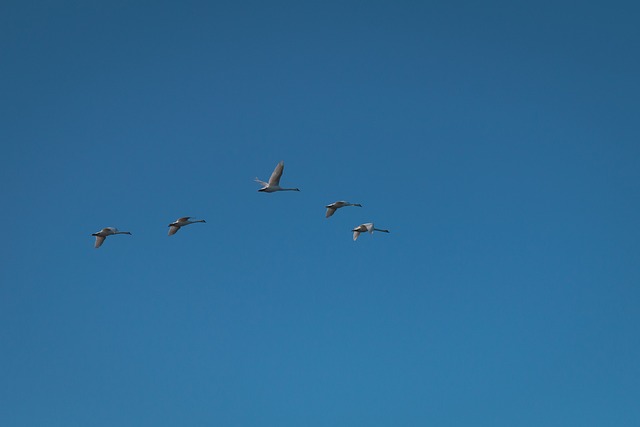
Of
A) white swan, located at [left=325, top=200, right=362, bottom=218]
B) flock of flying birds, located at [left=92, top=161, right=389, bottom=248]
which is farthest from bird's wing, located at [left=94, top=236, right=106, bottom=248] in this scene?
white swan, located at [left=325, top=200, right=362, bottom=218]

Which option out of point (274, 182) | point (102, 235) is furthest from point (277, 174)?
point (102, 235)

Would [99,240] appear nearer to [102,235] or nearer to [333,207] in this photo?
[102,235]

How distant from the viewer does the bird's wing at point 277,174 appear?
14534cm

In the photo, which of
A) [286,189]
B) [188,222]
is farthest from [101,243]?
[286,189]

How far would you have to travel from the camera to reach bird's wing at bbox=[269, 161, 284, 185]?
145 meters

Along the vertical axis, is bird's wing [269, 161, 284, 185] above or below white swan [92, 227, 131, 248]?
above

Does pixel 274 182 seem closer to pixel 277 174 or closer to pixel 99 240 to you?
pixel 277 174

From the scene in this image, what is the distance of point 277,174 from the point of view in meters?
146

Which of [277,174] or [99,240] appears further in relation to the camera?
[99,240]

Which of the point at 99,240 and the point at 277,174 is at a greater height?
the point at 277,174

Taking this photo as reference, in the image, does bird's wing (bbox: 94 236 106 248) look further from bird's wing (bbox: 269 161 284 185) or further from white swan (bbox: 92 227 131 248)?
bird's wing (bbox: 269 161 284 185)

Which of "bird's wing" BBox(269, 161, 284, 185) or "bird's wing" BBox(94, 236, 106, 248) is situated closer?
"bird's wing" BBox(269, 161, 284, 185)

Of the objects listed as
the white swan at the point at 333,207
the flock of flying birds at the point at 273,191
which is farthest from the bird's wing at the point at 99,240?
the white swan at the point at 333,207

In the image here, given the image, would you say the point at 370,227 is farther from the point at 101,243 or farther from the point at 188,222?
the point at 101,243
